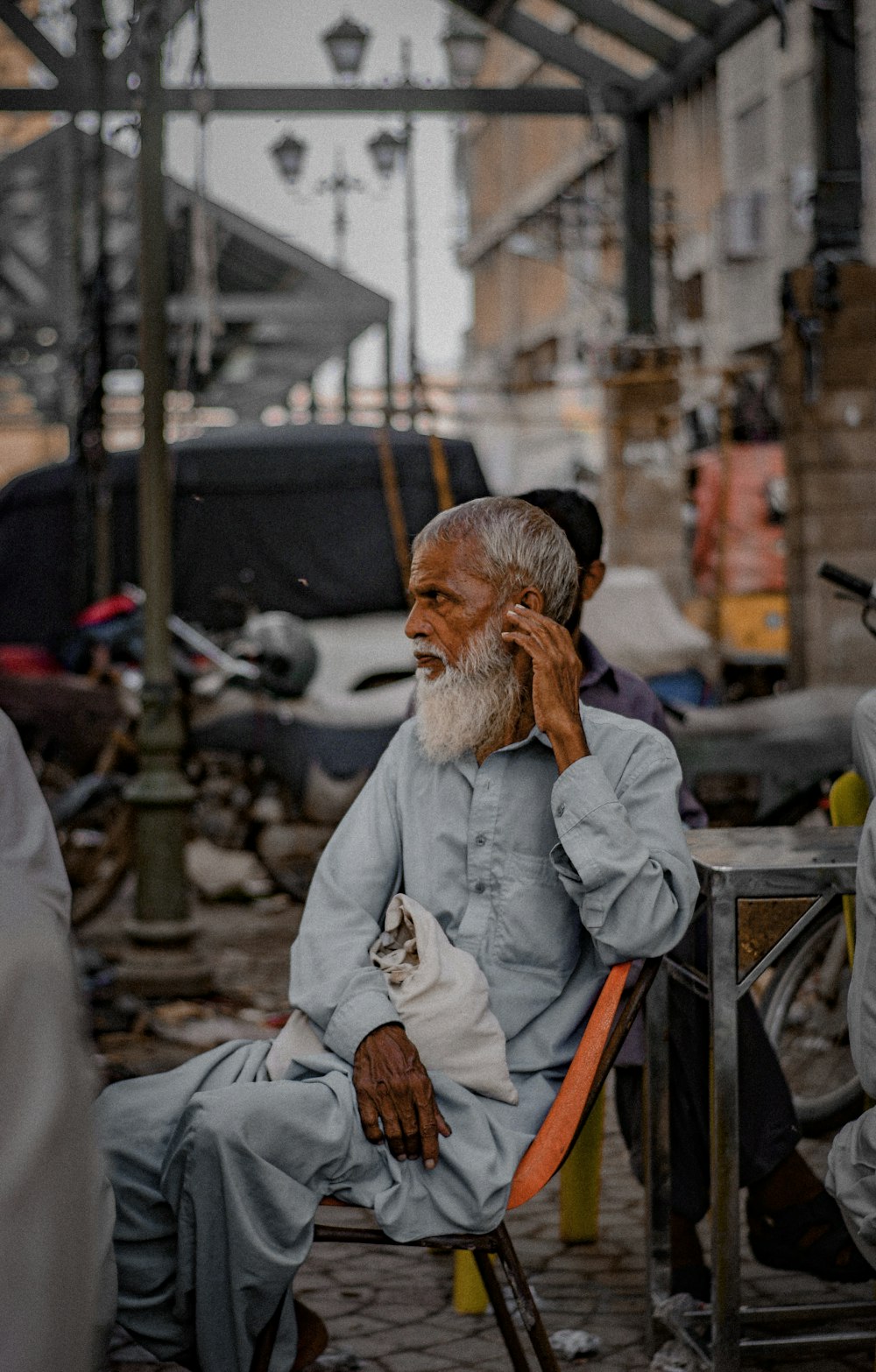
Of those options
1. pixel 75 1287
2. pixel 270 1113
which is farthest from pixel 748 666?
pixel 75 1287

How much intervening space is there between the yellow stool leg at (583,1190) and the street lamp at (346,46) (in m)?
11.6

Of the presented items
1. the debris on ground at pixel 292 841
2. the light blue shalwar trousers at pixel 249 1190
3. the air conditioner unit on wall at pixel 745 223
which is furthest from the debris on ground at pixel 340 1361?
the air conditioner unit on wall at pixel 745 223

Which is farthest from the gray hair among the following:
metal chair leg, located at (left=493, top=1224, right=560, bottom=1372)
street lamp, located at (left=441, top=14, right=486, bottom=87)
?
street lamp, located at (left=441, top=14, right=486, bottom=87)

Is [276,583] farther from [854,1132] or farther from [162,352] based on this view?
[854,1132]

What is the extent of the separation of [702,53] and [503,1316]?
11407 mm

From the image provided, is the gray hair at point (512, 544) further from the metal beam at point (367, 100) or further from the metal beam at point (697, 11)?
the metal beam at point (367, 100)

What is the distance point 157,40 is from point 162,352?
1.24 meters

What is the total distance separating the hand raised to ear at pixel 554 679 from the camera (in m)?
2.84

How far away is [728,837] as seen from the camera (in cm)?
349

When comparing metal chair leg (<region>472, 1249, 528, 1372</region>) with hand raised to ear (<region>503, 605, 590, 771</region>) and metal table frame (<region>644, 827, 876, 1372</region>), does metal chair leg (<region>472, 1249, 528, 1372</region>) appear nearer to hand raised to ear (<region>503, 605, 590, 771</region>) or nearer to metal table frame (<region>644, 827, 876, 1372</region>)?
metal table frame (<region>644, 827, 876, 1372</region>)

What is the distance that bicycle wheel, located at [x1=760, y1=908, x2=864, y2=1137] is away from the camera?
4516mm

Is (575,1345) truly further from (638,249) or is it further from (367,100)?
(638,249)

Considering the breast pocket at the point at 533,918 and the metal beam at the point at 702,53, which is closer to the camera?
the breast pocket at the point at 533,918

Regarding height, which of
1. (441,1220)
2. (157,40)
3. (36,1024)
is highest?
(157,40)
